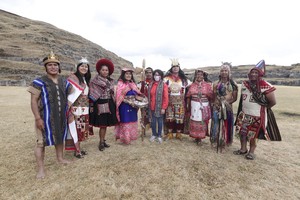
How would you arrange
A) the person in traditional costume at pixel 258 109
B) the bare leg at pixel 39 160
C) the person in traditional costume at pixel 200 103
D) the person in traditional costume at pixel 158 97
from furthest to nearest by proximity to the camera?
the person in traditional costume at pixel 158 97 → the person in traditional costume at pixel 200 103 → the person in traditional costume at pixel 258 109 → the bare leg at pixel 39 160

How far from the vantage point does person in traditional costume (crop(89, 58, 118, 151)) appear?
15.6 feet

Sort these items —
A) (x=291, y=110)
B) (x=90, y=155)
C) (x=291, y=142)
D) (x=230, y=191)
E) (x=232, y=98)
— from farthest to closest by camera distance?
(x=291, y=110), (x=291, y=142), (x=232, y=98), (x=90, y=155), (x=230, y=191)

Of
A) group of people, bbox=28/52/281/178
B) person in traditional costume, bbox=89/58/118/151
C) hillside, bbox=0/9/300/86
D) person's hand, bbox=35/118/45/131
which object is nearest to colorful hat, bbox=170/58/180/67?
group of people, bbox=28/52/281/178

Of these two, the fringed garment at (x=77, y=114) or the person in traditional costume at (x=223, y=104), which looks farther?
the person in traditional costume at (x=223, y=104)

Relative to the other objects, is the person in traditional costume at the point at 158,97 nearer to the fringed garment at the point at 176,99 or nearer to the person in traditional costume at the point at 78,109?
the fringed garment at the point at 176,99

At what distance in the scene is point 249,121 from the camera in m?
4.78

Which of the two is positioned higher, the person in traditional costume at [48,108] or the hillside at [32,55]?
the hillside at [32,55]

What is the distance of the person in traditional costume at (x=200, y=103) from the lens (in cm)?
545

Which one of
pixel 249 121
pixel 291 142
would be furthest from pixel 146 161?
pixel 291 142

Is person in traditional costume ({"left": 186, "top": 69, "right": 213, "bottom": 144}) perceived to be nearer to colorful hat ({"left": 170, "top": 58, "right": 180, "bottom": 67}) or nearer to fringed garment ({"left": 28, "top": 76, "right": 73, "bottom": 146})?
colorful hat ({"left": 170, "top": 58, "right": 180, "bottom": 67})

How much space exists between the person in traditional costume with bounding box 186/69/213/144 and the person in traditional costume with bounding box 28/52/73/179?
3.35m

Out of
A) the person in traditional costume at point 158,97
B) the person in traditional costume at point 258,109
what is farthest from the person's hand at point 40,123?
the person in traditional costume at point 258,109

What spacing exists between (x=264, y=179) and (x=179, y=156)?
1787 millimetres

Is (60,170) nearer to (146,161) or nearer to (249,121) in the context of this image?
(146,161)
